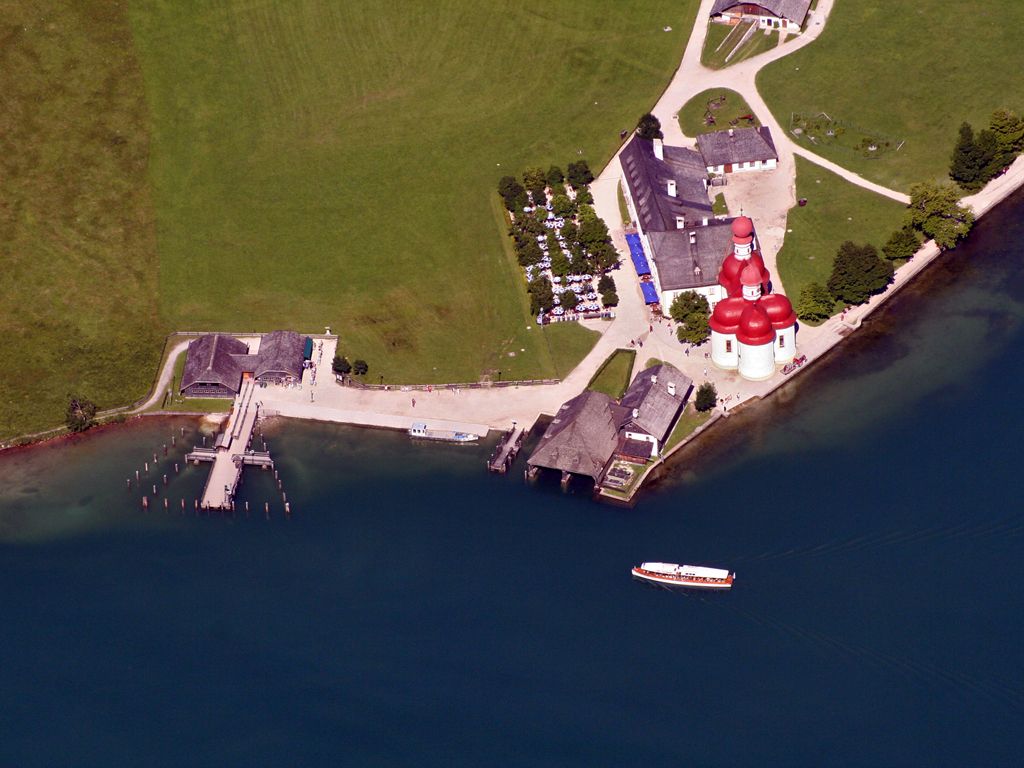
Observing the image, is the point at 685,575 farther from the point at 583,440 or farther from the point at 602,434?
the point at 602,434

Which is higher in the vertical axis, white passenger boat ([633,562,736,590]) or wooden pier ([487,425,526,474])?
wooden pier ([487,425,526,474])

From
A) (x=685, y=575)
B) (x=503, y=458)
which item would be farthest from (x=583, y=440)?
(x=685, y=575)

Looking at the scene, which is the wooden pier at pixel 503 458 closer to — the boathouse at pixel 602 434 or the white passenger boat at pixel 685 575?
the boathouse at pixel 602 434

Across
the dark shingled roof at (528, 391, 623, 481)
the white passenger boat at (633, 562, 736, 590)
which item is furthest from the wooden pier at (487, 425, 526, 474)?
the white passenger boat at (633, 562, 736, 590)

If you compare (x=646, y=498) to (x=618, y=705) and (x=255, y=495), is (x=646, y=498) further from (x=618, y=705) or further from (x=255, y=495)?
(x=255, y=495)

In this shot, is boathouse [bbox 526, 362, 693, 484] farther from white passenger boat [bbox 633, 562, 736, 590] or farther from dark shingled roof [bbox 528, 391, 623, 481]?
white passenger boat [bbox 633, 562, 736, 590]
